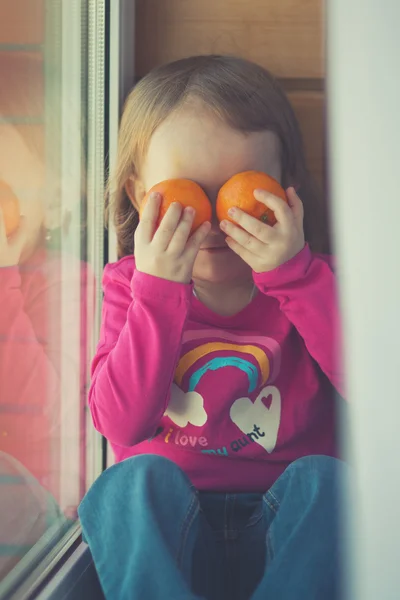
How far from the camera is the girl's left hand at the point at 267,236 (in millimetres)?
865

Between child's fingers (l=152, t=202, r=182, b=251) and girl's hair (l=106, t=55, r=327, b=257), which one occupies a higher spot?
girl's hair (l=106, t=55, r=327, b=257)

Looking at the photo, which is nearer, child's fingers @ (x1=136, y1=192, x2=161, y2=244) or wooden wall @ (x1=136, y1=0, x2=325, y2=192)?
child's fingers @ (x1=136, y1=192, x2=161, y2=244)

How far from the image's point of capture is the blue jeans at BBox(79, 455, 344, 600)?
0.69 m

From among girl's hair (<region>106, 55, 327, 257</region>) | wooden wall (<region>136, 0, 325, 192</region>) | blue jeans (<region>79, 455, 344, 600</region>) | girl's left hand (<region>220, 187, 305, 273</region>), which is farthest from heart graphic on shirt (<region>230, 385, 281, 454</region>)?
wooden wall (<region>136, 0, 325, 192</region>)

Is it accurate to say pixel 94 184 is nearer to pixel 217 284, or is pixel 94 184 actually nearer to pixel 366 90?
pixel 217 284

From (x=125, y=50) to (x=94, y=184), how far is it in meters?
0.25

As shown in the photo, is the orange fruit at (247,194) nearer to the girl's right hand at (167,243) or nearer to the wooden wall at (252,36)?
the girl's right hand at (167,243)

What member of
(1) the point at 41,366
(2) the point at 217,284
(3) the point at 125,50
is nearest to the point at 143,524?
(1) the point at 41,366

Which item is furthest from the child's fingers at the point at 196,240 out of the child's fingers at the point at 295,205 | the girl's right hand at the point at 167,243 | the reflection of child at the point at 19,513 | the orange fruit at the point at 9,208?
the reflection of child at the point at 19,513

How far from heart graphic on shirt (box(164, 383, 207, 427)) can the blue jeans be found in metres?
0.12

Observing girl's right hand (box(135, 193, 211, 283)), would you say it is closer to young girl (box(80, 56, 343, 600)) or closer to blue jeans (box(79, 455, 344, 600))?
young girl (box(80, 56, 343, 600))

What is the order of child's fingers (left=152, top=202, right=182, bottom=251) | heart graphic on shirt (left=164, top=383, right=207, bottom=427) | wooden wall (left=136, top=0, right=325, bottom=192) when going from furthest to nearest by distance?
wooden wall (left=136, top=0, right=325, bottom=192) → heart graphic on shirt (left=164, top=383, right=207, bottom=427) → child's fingers (left=152, top=202, right=182, bottom=251)

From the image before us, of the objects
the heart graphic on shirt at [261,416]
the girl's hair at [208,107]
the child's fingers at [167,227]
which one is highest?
the girl's hair at [208,107]

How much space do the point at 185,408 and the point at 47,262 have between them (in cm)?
30
